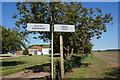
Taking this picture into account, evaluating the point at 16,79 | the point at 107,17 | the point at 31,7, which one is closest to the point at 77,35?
the point at 107,17

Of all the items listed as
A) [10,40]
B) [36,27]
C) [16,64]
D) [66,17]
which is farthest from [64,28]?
[16,64]

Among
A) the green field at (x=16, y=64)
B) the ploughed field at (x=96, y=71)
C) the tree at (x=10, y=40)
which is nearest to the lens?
the ploughed field at (x=96, y=71)

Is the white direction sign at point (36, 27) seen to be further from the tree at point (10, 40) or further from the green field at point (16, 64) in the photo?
the tree at point (10, 40)

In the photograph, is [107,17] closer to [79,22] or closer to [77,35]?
[79,22]

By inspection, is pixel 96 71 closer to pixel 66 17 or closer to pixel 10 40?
pixel 66 17

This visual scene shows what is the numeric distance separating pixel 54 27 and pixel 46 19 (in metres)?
5.84

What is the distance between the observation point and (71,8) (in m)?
9.64

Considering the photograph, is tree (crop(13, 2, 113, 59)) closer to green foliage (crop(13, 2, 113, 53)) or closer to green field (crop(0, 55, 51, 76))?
green foliage (crop(13, 2, 113, 53))

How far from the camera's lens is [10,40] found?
15.9m

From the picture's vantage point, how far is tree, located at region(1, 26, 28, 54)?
15.5m

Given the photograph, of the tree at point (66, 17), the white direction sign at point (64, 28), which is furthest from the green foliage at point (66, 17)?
the white direction sign at point (64, 28)

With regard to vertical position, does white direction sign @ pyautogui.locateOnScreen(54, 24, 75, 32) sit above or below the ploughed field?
above

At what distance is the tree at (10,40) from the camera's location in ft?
51.0

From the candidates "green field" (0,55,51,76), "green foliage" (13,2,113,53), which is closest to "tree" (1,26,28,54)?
"green field" (0,55,51,76)
